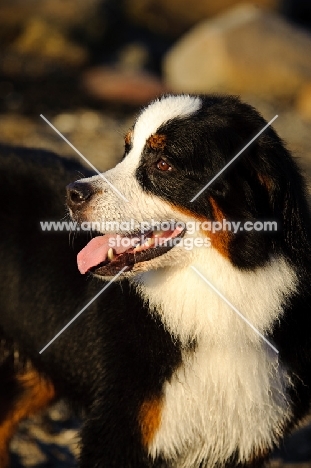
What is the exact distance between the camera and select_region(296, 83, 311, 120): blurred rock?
11164mm

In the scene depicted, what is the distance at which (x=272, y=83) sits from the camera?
1201 cm

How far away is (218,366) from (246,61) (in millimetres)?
Answer: 8753

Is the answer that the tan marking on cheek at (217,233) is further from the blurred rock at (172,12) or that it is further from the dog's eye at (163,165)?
the blurred rock at (172,12)

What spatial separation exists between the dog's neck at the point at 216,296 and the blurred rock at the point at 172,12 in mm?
13571

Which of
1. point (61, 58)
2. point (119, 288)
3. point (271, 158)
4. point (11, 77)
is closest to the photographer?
point (271, 158)

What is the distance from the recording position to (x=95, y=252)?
3.89 metres

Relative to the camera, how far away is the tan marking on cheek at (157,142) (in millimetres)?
3795

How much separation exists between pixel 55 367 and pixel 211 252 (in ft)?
4.30

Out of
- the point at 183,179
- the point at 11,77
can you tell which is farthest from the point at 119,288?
the point at 11,77

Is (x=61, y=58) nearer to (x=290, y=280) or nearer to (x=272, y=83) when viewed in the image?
(x=272, y=83)

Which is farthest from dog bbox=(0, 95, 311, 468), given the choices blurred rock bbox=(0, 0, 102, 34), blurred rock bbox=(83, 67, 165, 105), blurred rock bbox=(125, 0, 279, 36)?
blurred rock bbox=(125, 0, 279, 36)

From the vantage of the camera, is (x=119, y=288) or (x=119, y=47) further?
(x=119, y=47)

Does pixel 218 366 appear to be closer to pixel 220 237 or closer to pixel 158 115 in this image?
pixel 220 237

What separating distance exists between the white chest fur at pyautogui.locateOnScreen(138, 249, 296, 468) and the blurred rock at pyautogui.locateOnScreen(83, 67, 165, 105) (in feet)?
24.0
